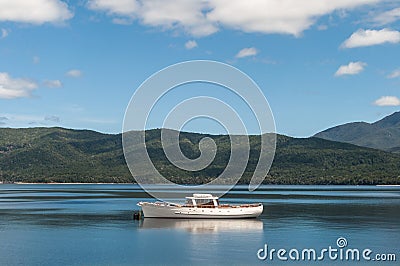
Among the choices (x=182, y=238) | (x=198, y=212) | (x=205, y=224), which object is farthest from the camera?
(x=198, y=212)

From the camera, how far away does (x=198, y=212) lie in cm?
8425

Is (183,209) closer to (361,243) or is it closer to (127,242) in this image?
(127,242)

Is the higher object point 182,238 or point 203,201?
point 203,201

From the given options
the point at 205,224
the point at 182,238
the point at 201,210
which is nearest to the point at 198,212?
the point at 201,210

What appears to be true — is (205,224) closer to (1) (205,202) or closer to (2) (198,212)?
(2) (198,212)

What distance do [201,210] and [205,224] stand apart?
18.1ft

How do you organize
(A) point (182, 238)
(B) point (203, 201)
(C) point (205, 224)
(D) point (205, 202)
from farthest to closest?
(B) point (203, 201)
(D) point (205, 202)
(C) point (205, 224)
(A) point (182, 238)

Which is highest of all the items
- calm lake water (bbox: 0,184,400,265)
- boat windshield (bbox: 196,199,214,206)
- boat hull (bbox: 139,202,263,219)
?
boat windshield (bbox: 196,199,214,206)

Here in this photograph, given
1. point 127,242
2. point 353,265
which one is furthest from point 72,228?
point 353,265

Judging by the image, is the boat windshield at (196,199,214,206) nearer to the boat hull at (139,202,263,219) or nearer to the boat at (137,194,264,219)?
the boat at (137,194,264,219)

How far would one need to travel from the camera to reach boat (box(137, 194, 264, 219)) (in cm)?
8394

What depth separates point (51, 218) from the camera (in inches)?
3445

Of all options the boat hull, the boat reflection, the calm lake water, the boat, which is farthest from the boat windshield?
the calm lake water

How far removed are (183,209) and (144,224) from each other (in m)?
7.93
